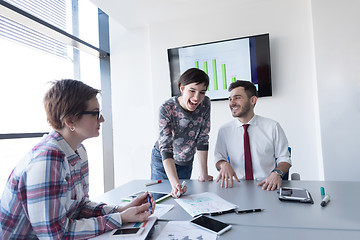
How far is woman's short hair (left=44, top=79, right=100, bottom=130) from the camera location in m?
1.01

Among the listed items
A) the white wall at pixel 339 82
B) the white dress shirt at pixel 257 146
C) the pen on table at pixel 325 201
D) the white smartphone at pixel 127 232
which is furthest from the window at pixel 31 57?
the white wall at pixel 339 82

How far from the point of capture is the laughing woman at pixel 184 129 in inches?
66.0

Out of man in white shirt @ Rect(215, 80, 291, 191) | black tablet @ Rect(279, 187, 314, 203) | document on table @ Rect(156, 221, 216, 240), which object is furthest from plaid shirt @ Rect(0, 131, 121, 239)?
man in white shirt @ Rect(215, 80, 291, 191)

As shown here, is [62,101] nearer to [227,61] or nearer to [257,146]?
[257,146]

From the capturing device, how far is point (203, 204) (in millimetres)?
1261

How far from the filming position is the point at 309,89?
293 centimetres

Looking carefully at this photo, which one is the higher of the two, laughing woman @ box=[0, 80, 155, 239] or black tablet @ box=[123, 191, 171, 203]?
laughing woman @ box=[0, 80, 155, 239]

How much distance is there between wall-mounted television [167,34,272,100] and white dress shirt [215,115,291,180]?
1.14 m

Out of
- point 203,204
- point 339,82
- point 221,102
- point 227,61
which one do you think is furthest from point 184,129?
point 339,82

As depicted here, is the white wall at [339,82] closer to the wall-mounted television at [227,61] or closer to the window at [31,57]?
the wall-mounted television at [227,61]

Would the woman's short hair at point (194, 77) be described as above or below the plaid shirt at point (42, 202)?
above

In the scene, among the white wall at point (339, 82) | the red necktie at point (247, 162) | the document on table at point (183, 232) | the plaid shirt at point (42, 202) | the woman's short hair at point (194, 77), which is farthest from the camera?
the white wall at point (339, 82)

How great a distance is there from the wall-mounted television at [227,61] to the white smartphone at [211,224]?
2287 millimetres

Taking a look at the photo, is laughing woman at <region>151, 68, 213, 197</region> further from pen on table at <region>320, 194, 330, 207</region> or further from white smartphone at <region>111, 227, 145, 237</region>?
pen on table at <region>320, 194, 330, 207</region>
